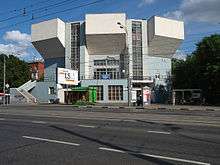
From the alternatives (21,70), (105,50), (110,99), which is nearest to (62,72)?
(110,99)

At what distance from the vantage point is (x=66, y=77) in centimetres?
7769

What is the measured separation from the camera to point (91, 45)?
91375mm

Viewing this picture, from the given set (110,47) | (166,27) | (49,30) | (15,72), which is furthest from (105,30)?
(15,72)

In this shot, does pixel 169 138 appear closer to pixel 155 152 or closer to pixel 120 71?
pixel 155 152

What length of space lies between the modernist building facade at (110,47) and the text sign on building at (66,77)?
21.0 ft

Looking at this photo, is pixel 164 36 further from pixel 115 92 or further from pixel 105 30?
pixel 115 92

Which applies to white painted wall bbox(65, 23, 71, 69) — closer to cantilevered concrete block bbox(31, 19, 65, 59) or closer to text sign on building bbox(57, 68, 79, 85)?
cantilevered concrete block bbox(31, 19, 65, 59)

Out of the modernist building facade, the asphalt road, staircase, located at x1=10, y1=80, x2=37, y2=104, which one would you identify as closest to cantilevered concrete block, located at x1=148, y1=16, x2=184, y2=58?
the modernist building facade

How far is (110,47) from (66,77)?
17333 mm

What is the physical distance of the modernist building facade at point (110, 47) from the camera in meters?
87.6

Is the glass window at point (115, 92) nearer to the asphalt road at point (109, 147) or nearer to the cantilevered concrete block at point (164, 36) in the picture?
the cantilevered concrete block at point (164, 36)

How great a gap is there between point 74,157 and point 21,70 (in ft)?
326

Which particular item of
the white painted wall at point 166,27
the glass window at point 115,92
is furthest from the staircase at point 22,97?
the white painted wall at point 166,27

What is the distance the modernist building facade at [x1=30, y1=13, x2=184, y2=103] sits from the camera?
287 ft
